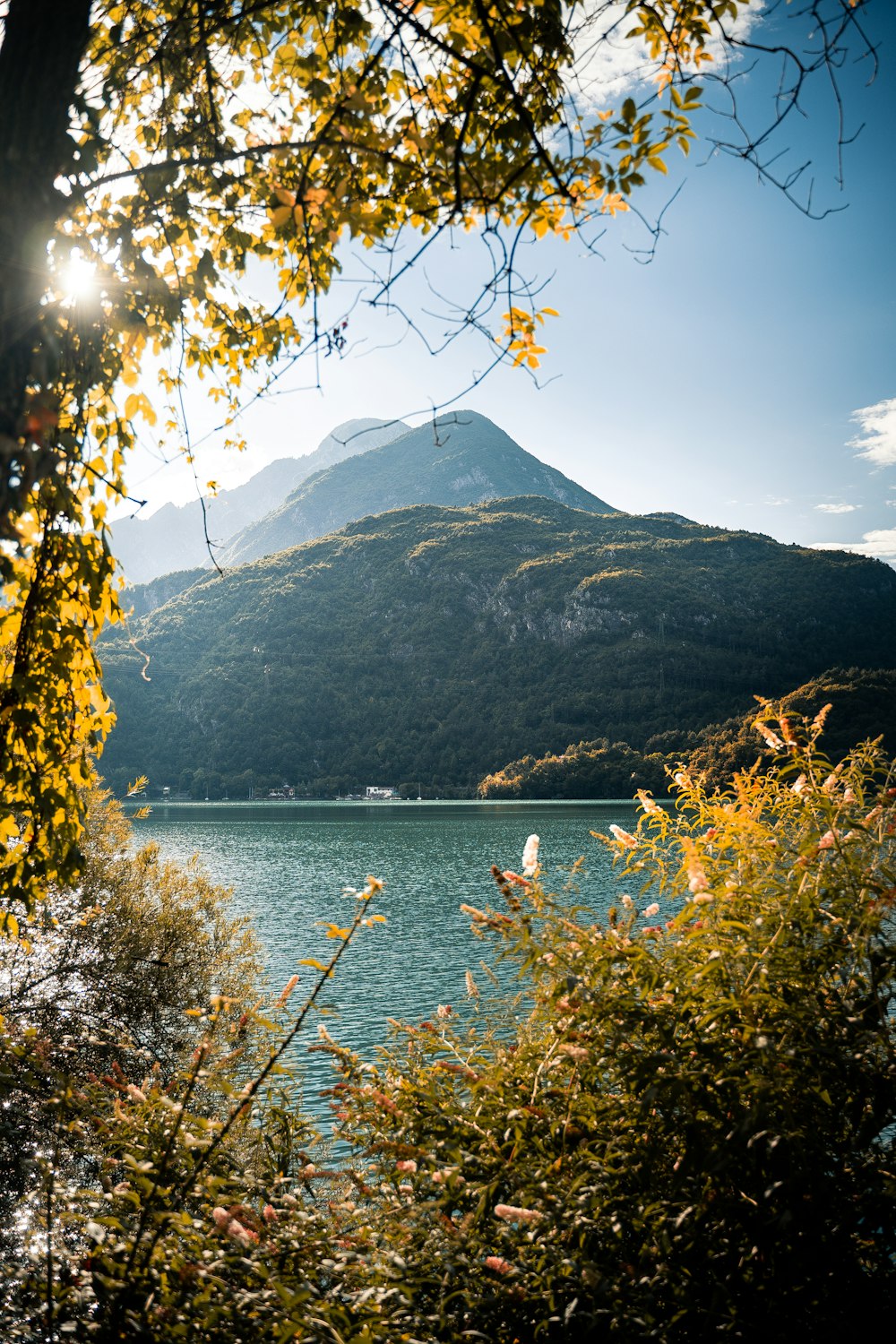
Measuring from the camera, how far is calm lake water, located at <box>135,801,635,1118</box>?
21922 mm

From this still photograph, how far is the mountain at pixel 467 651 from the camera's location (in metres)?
130

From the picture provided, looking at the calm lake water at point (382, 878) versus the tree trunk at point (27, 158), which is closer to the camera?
the tree trunk at point (27, 158)

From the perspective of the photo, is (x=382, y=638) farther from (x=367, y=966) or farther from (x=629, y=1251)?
(x=629, y=1251)

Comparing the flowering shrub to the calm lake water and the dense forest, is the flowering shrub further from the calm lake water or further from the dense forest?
the dense forest

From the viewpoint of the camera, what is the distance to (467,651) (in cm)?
15725

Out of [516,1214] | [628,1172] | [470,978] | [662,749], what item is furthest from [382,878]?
[662,749]

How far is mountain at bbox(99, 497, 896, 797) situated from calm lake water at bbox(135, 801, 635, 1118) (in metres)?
32.6

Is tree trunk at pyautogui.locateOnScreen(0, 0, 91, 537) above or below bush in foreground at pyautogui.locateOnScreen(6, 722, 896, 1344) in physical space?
above

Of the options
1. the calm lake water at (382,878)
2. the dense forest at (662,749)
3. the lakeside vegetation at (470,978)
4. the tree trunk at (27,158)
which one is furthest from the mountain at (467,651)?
the tree trunk at (27,158)

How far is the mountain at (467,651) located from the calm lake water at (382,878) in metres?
32.6

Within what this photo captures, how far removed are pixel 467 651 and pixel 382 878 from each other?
13605 cm

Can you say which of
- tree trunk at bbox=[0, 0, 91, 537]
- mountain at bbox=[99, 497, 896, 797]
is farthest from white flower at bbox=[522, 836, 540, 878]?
mountain at bbox=[99, 497, 896, 797]

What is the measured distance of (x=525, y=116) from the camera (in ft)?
7.97

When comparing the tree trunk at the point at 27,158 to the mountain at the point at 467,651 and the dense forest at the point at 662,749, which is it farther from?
the mountain at the point at 467,651
